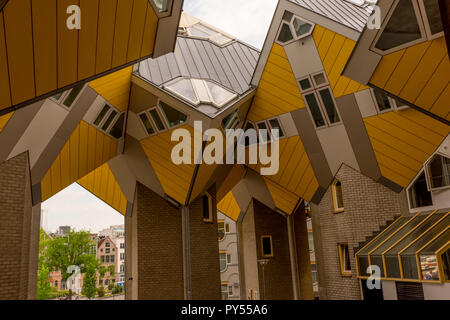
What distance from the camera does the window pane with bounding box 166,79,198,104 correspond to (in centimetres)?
1308

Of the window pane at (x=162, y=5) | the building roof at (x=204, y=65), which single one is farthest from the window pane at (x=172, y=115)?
the window pane at (x=162, y=5)

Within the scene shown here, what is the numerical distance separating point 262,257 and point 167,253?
25.2ft

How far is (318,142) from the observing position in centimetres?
1417

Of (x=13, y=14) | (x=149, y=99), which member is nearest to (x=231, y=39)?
(x=149, y=99)

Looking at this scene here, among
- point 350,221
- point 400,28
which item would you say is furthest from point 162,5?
point 350,221

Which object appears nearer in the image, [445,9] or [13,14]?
[445,9]

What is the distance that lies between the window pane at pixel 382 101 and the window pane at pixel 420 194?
9.16 feet

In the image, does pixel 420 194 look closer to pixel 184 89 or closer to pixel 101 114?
pixel 184 89

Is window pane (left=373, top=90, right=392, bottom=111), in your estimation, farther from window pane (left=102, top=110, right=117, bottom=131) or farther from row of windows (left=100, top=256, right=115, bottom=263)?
row of windows (left=100, top=256, right=115, bottom=263)

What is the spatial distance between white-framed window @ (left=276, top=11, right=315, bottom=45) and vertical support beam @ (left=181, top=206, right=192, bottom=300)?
27.6 feet

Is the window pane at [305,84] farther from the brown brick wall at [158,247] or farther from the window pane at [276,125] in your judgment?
the brown brick wall at [158,247]

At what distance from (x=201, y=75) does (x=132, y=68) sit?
3122 millimetres

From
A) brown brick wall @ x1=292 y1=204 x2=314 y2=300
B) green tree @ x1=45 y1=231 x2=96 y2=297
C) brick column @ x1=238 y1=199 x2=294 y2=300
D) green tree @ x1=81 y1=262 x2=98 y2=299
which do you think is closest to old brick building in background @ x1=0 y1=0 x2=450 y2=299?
brick column @ x1=238 y1=199 x2=294 y2=300

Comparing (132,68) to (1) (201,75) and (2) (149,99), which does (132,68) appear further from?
(1) (201,75)
